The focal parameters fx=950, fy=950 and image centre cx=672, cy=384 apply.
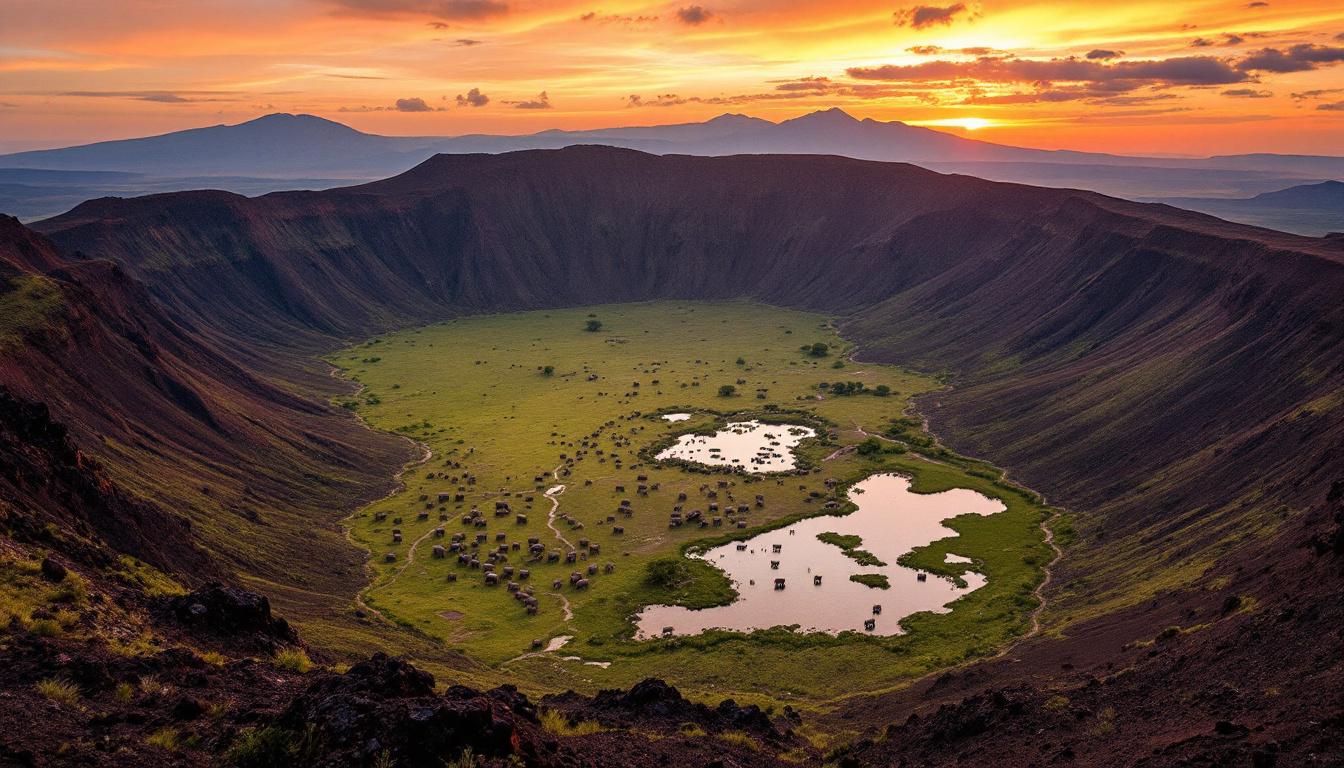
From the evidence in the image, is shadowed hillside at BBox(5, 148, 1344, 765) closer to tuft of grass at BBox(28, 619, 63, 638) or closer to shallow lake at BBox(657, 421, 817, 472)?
shallow lake at BBox(657, 421, 817, 472)

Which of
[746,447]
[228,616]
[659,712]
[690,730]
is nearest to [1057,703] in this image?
[690,730]

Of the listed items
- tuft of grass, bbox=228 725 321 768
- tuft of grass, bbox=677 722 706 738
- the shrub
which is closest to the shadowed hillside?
tuft of grass, bbox=677 722 706 738

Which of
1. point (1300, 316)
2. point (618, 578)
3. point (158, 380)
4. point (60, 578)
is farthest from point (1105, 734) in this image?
point (158, 380)

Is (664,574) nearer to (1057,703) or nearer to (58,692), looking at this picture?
(1057,703)

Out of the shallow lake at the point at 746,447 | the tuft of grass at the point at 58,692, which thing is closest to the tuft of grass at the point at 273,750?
the tuft of grass at the point at 58,692

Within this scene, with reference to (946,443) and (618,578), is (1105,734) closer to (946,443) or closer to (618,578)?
(618,578)

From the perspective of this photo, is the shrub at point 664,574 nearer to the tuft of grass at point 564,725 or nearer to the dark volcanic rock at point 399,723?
the tuft of grass at point 564,725

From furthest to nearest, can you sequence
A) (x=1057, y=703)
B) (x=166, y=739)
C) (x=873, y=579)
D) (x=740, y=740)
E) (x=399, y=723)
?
1. (x=873, y=579)
2. (x=740, y=740)
3. (x=1057, y=703)
4. (x=399, y=723)
5. (x=166, y=739)
